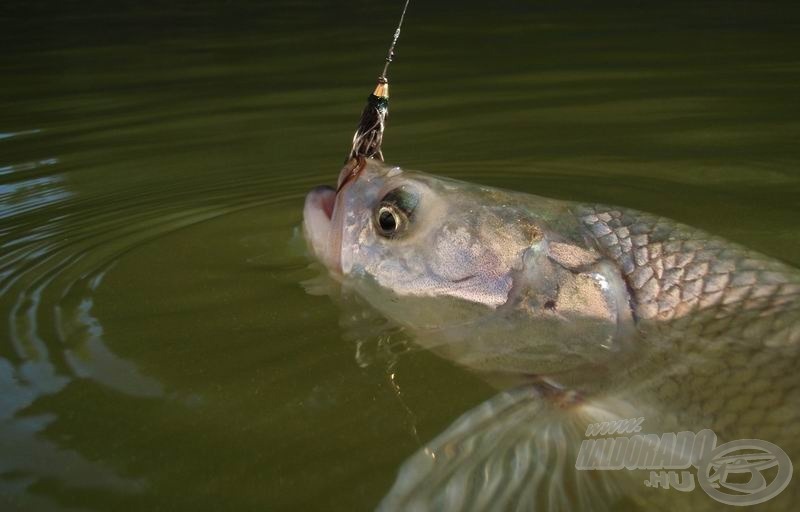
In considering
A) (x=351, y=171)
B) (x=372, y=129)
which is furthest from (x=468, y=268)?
(x=372, y=129)

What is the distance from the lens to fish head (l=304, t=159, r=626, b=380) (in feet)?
7.43

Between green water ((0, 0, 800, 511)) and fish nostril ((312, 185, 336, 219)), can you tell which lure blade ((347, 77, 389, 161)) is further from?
green water ((0, 0, 800, 511))

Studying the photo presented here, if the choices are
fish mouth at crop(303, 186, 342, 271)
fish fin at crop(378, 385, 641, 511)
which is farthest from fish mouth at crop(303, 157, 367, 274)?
fish fin at crop(378, 385, 641, 511)

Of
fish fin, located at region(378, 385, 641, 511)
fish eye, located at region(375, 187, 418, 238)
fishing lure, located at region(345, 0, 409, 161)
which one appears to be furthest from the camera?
fishing lure, located at region(345, 0, 409, 161)

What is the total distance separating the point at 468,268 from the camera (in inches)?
94.1

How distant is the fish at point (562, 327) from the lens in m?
1.84

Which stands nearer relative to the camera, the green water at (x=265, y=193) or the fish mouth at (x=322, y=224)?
the green water at (x=265, y=193)

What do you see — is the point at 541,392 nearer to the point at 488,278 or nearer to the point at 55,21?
the point at 488,278

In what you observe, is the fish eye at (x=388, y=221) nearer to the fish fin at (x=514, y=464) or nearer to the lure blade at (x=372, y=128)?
the lure blade at (x=372, y=128)

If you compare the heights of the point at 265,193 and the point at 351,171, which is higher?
the point at 351,171

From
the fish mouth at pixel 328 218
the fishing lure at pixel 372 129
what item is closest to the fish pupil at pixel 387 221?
the fish mouth at pixel 328 218

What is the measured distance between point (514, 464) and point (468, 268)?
0.61 metres

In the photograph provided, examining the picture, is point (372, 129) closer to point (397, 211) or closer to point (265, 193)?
point (397, 211)

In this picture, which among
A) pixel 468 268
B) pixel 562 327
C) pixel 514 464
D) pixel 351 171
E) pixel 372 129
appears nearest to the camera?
pixel 514 464
